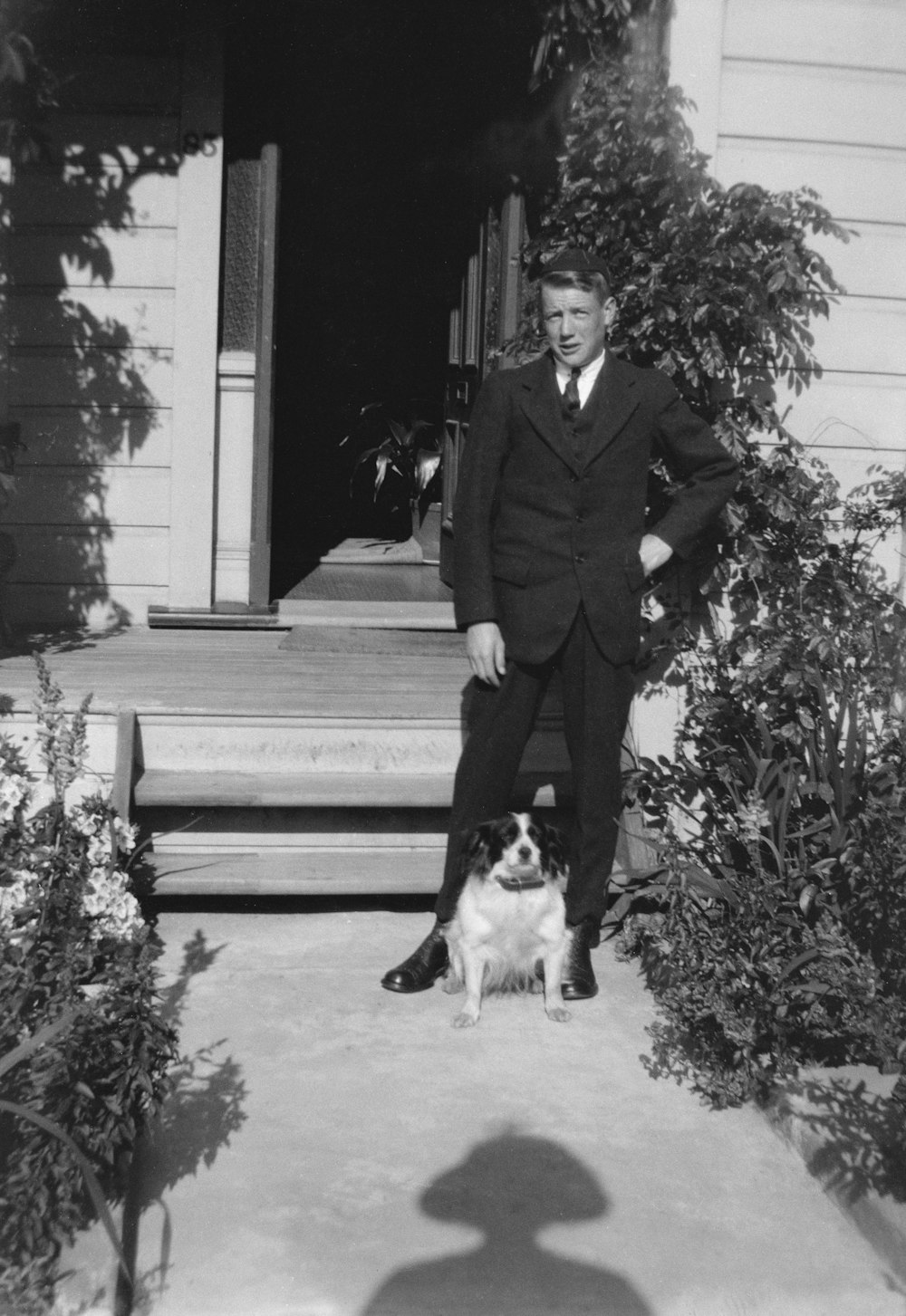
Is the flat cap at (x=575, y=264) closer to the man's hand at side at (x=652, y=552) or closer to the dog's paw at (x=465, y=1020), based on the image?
the man's hand at side at (x=652, y=552)

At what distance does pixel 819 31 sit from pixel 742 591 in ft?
5.49

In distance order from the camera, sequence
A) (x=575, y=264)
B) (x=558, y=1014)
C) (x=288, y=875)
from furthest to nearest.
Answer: (x=288, y=875) → (x=558, y=1014) → (x=575, y=264)

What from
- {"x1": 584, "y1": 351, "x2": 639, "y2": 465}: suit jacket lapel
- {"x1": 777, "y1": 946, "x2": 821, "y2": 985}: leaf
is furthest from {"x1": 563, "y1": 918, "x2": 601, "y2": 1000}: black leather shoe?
{"x1": 584, "y1": 351, "x2": 639, "y2": 465}: suit jacket lapel

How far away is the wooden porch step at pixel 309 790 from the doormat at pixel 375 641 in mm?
1056

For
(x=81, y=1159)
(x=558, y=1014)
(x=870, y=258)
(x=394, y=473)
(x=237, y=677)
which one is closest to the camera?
(x=81, y=1159)

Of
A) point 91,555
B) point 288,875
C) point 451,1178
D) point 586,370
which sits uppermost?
point 586,370

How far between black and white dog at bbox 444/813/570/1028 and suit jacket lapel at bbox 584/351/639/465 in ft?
2.93

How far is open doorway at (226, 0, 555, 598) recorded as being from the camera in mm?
6844

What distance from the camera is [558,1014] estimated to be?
3.19m

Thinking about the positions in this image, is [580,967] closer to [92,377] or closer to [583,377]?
[583,377]

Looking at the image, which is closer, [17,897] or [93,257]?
[17,897]

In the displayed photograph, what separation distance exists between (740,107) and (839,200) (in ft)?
1.33

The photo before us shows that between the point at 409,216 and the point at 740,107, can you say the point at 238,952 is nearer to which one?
the point at 740,107

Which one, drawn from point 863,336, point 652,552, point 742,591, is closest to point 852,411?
point 863,336
